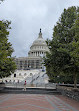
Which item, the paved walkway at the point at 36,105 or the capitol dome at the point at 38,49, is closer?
the paved walkway at the point at 36,105

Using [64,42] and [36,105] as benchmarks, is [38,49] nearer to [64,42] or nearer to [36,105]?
[64,42]

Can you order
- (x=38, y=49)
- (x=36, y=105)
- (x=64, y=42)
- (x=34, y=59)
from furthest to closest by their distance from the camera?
(x=38, y=49) → (x=34, y=59) → (x=64, y=42) → (x=36, y=105)

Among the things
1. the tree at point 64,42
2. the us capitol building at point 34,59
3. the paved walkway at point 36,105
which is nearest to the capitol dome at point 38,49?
the us capitol building at point 34,59

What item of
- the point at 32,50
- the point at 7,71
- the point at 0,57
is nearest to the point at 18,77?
the point at 7,71

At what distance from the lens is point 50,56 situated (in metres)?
Answer: 18.9

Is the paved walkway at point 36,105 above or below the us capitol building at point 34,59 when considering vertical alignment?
below

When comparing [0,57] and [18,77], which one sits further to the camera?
[18,77]

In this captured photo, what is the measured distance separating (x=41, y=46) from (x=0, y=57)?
121987 mm

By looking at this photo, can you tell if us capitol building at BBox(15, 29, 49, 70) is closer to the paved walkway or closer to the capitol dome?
the capitol dome

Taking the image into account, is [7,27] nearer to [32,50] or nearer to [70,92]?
[70,92]

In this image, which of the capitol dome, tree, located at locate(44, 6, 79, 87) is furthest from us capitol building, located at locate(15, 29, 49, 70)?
tree, located at locate(44, 6, 79, 87)

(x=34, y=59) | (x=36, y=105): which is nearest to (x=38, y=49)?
(x=34, y=59)

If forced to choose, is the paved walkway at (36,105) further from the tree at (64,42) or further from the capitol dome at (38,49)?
the capitol dome at (38,49)

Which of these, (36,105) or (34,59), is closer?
(36,105)
